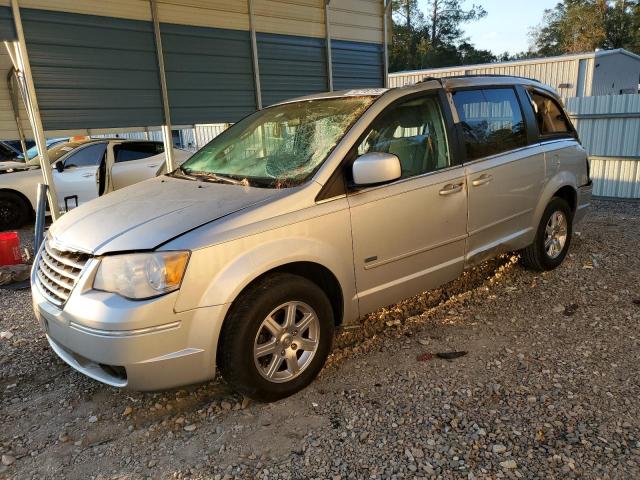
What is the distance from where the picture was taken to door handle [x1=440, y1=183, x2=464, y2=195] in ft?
12.0

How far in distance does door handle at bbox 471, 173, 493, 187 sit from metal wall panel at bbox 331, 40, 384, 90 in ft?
15.3

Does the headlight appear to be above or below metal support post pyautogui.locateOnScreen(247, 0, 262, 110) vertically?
below

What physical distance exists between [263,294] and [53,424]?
4.73ft

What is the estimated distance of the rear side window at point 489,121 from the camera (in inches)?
155

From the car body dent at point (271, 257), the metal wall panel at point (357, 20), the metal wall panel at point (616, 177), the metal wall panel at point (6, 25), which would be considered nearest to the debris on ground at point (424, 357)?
the car body dent at point (271, 257)

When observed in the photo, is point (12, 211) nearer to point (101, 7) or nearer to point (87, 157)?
point (87, 157)

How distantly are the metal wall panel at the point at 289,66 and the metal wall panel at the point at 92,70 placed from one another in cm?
169

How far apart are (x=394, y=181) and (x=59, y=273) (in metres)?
2.11

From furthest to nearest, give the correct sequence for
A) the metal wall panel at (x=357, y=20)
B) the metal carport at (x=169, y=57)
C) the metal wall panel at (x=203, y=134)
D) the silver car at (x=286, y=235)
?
1. the metal wall panel at (x=203, y=134)
2. the metal wall panel at (x=357, y=20)
3. the metal carport at (x=169, y=57)
4. the silver car at (x=286, y=235)

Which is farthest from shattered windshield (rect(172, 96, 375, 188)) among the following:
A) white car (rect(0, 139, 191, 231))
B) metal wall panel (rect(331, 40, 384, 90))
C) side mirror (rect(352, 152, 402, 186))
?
white car (rect(0, 139, 191, 231))

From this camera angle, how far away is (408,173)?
139 inches

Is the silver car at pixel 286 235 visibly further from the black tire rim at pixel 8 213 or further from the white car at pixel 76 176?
the black tire rim at pixel 8 213

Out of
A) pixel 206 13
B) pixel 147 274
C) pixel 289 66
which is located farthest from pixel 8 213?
pixel 147 274

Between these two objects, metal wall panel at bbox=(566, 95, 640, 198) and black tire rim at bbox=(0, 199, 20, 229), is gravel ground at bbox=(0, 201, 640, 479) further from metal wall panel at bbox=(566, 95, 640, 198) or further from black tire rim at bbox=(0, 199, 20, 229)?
metal wall panel at bbox=(566, 95, 640, 198)
